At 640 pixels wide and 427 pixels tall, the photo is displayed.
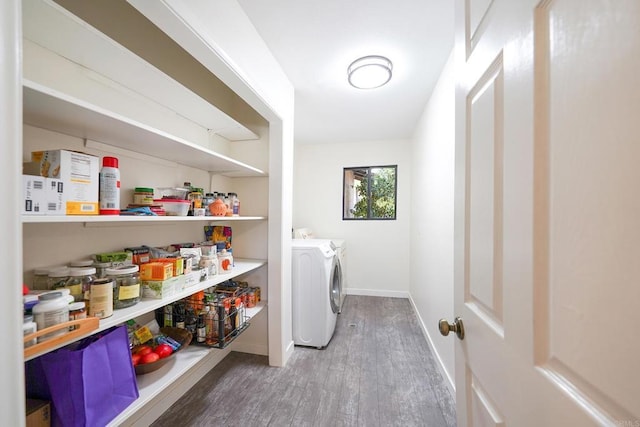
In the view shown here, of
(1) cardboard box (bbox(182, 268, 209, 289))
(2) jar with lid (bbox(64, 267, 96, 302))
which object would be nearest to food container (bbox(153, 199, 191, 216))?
(1) cardboard box (bbox(182, 268, 209, 289))

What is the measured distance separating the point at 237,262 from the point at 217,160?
89cm

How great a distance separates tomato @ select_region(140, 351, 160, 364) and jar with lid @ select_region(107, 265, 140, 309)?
0.37 meters

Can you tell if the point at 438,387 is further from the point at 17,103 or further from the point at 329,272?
the point at 17,103

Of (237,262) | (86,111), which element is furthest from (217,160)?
(237,262)

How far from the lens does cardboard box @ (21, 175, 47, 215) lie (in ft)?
2.30

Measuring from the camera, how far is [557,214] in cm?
42

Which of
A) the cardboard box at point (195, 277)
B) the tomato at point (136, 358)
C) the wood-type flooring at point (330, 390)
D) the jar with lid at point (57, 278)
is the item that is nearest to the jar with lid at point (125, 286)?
the jar with lid at point (57, 278)

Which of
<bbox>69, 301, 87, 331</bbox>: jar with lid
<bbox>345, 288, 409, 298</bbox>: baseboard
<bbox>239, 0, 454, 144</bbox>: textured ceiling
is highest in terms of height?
<bbox>239, 0, 454, 144</bbox>: textured ceiling

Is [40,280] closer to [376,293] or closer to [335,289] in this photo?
[335,289]

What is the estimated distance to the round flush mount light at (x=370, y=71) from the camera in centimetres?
192

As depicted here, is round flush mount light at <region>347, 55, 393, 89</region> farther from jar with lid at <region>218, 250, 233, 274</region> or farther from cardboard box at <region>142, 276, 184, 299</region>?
cardboard box at <region>142, 276, 184, 299</region>

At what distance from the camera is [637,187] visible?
0.30m

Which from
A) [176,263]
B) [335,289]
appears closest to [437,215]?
[335,289]

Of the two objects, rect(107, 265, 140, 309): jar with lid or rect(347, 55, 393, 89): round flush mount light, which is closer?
rect(107, 265, 140, 309): jar with lid
